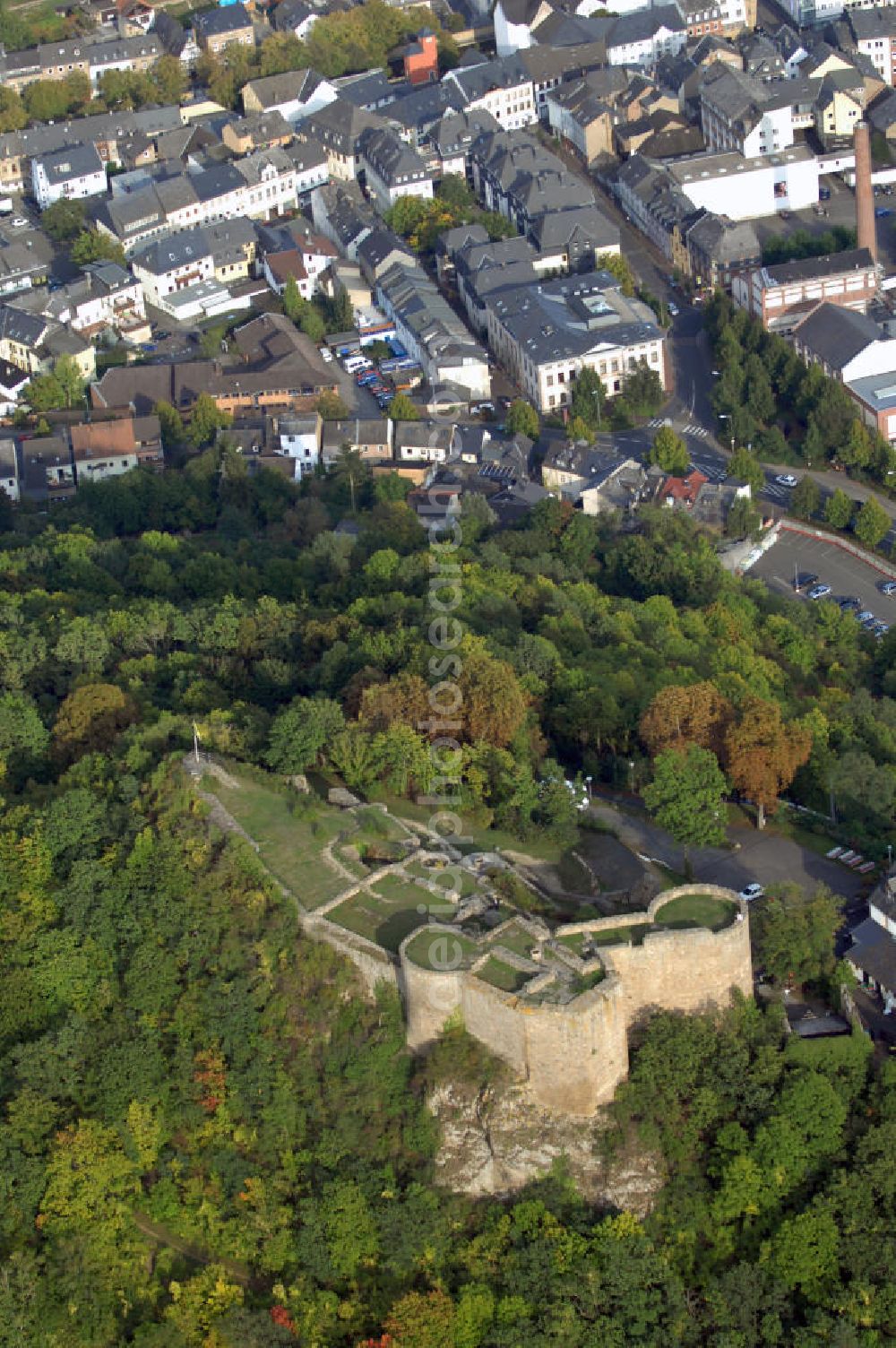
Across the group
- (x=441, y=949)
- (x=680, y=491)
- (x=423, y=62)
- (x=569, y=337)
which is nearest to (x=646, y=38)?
(x=423, y=62)

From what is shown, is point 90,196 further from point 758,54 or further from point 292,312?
point 758,54

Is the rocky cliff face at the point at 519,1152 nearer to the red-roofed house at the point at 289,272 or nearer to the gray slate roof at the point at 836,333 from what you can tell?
the gray slate roof at the point at 836,333

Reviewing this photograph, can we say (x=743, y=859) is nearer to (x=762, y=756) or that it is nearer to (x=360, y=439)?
(x=762, y=756)

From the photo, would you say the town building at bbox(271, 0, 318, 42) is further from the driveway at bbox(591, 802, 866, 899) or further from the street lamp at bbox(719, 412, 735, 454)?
the driveway at bbox(591, 802, 866, 899)

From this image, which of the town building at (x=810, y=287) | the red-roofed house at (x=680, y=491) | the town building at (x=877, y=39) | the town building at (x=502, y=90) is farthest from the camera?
the town building at (x=877, y=39)

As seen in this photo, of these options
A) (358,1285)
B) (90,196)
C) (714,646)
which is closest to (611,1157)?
(358,1285)

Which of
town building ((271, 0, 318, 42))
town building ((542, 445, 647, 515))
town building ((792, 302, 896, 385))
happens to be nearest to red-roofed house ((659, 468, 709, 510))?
town building ((542, 445, 647, 515))

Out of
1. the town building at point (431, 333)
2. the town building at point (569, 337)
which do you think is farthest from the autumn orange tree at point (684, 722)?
the town building at point (431, 333)
